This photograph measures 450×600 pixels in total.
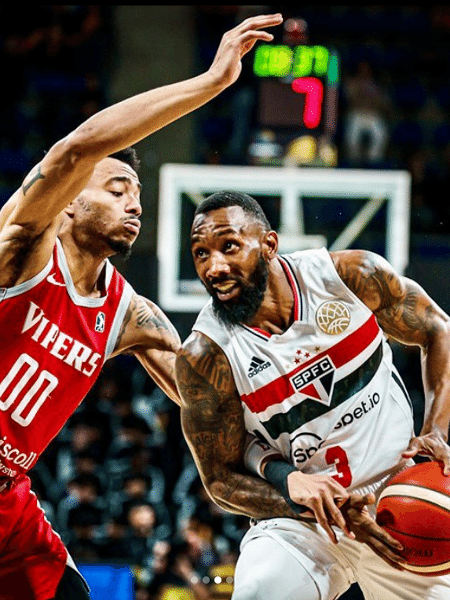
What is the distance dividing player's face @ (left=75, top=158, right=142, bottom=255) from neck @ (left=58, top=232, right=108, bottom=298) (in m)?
0.07

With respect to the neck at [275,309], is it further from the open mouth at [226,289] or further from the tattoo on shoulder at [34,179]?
the tattoo on shoulder at [34,179]

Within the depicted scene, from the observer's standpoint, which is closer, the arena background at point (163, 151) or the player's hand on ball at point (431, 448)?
the player's hand on ball at point (431, 448)

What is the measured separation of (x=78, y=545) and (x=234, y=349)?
13.2ft

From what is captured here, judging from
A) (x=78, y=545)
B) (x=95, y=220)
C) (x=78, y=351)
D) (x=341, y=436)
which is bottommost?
(x=78, y=545)

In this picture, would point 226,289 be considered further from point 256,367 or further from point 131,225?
point 131,225

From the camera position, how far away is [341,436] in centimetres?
365

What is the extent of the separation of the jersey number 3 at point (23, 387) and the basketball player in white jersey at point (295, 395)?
1.63 ft

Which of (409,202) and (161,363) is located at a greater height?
(161,363)

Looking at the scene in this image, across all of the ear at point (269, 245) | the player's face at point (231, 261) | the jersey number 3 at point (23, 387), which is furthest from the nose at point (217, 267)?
the jersey number 3 at point (23, 387)

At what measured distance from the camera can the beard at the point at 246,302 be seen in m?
3.67

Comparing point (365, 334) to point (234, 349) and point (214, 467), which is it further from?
point (214, 467)

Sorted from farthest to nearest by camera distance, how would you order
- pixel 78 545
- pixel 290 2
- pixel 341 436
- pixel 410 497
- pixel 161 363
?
pixel 290 2 → pixel 78 545 → pixel 161 363 → pixel 341 436 → pixel 410 497

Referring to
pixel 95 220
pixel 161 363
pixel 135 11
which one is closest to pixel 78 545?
A: pixel 161 363

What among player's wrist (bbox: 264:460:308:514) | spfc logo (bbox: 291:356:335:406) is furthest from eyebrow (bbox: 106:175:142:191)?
player's wrist (bbox: 264:460:308:514)
